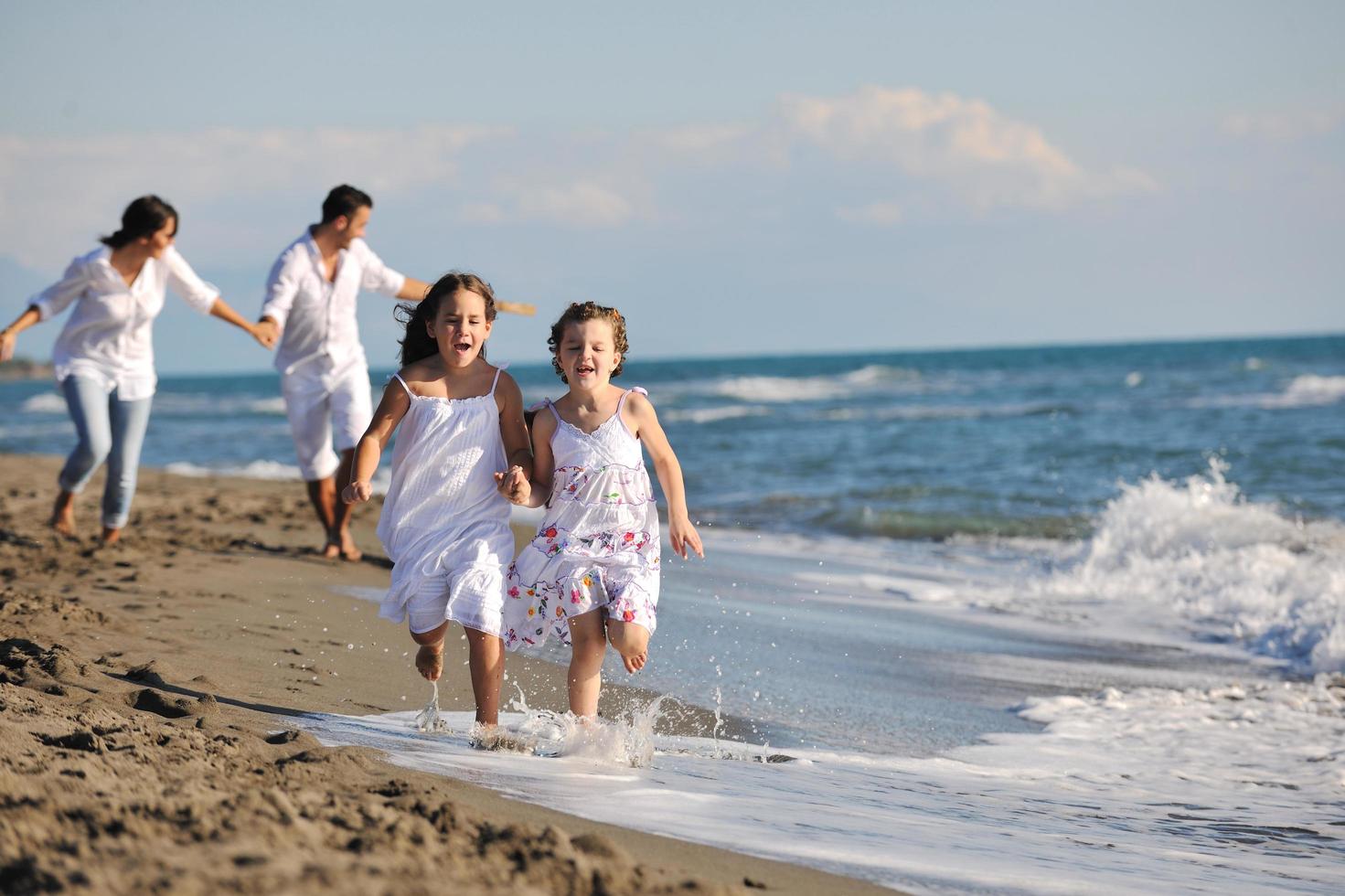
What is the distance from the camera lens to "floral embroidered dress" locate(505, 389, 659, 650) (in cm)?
396

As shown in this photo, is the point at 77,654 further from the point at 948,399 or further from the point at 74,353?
the point at 948,399

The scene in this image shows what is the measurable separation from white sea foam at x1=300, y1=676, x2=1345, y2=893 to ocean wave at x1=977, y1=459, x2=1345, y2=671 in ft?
6.32

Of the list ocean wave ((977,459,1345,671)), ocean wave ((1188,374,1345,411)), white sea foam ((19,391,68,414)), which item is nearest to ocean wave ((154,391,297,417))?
white sea foam ((19,391,68,414))

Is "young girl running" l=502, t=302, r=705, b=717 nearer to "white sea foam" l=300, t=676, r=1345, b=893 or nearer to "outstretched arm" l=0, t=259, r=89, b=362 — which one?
"white sea foam" l=300, t=676, r=1345, b=893

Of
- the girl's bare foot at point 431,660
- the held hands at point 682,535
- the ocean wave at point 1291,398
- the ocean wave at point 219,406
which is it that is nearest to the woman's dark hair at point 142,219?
the girl's bare foot at point 431,660

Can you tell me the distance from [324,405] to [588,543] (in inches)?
145

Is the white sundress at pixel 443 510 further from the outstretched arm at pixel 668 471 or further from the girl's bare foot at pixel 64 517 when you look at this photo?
the girl's bare foot at pixel 64 517

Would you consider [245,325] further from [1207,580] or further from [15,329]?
[1207,580]

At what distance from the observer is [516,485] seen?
3918mm

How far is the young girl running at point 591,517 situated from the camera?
13.0ft

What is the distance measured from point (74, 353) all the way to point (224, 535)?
5.11 ft

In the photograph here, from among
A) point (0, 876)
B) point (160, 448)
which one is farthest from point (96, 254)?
point (160, 448)

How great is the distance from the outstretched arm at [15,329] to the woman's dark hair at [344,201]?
1641 millimetres

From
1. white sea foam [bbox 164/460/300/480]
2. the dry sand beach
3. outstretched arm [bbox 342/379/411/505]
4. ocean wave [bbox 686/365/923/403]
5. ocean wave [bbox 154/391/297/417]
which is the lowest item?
the dry sand beach
